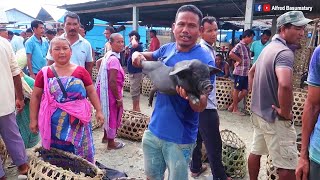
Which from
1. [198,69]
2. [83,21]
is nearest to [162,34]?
[83,21]

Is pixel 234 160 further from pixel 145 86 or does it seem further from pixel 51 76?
pixel 145 86

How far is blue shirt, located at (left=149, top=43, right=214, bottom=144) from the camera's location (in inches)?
72.6

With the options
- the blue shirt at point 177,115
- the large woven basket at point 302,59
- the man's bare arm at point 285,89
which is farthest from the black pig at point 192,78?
the large woven basket at point 302,59

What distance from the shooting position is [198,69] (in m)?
1.51

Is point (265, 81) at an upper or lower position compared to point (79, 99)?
upper

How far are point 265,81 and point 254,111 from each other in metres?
0.32

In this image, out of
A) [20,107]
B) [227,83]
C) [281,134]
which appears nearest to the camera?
[281,134]

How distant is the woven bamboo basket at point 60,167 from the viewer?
219 centimetres

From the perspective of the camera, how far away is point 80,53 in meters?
3.51

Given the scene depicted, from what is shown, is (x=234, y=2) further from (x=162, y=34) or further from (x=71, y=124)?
(x=162, y=34)

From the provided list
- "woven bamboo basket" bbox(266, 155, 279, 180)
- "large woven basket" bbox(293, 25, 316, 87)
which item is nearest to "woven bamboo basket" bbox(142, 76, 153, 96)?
"large woven basket" bbox(293, 25, 316, 87)

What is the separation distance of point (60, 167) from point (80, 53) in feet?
5.12

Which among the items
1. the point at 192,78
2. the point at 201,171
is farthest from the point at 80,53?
the point at 192,78

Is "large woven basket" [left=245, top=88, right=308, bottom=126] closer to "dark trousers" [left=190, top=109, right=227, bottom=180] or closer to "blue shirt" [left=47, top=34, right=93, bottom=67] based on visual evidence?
"dark trousers" [left=190, top=109, right=227, bottom=180]
